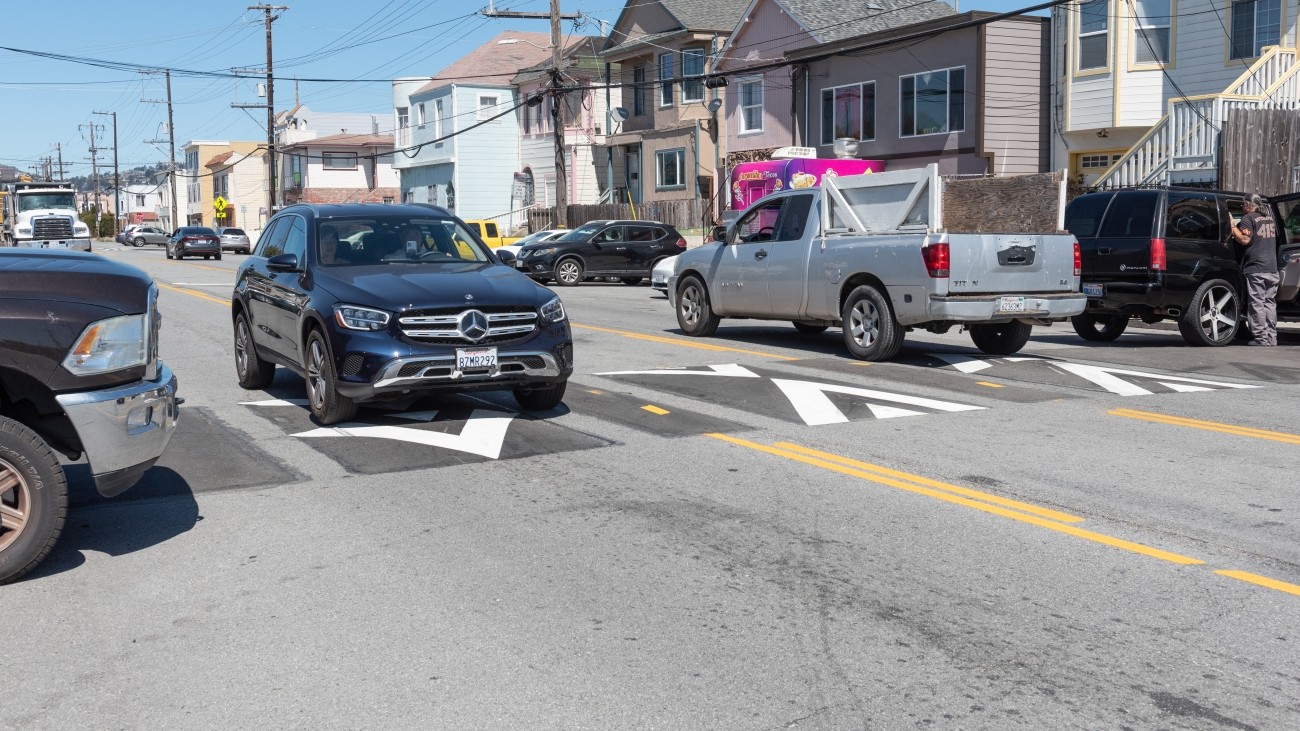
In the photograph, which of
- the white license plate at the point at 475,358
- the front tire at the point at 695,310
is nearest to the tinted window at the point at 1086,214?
the front tire at the point at 695,310

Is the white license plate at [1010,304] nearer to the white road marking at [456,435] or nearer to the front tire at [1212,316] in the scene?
the front tire at [1212,316]

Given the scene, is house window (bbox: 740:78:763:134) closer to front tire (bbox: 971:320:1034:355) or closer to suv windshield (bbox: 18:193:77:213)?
suv windshield (bbox: 18:193:77:213)

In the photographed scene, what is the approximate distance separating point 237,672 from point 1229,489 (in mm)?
5563

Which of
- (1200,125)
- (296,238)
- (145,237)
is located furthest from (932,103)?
(145,237)

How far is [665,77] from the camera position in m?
45.2

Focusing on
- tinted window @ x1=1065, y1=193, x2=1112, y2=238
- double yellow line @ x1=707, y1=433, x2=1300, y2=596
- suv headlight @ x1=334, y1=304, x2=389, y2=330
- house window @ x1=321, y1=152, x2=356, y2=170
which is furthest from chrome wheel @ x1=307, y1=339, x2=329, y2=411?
house window @ x1=321, y1=152, x2=356, y2=170

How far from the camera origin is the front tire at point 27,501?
554 cm

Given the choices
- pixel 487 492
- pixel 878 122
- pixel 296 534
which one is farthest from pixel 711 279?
pixel 878 122

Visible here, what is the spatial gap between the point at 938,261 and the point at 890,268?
64 cm

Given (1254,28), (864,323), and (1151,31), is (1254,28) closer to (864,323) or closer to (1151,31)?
(1151,31)

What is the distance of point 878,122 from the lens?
34.8m

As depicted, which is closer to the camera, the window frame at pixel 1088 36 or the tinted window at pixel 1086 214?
the tinted window at pixel 1086 214

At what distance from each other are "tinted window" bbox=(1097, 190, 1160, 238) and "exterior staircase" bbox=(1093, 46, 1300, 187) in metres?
8.84

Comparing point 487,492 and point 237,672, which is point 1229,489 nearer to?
point 487,492
